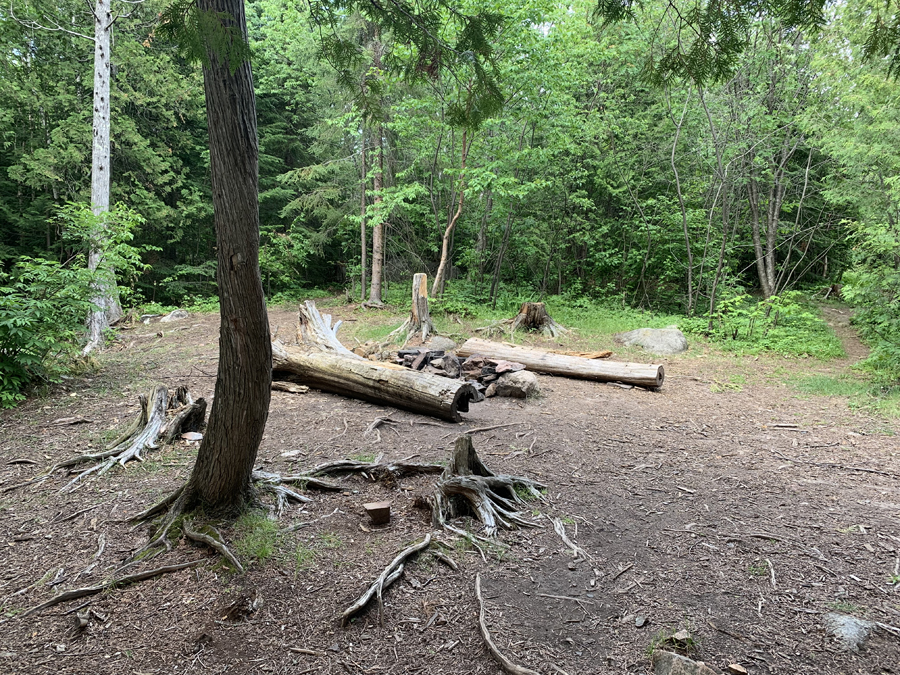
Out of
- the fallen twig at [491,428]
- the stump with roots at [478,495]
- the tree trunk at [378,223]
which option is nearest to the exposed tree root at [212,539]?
the stump with roots at [478,495]

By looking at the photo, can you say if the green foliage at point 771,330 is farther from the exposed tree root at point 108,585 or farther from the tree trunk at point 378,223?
the exposed tree root at point 108,585

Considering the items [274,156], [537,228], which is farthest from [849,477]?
[274,156]

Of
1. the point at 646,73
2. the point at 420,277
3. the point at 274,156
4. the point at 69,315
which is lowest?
the point at 69,315

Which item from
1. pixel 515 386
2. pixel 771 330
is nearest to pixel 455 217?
pixel 515 386

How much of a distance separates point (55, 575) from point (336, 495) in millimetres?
1686

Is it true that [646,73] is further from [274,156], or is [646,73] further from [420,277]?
[274,156]

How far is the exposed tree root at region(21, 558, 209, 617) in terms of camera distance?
2.40 m

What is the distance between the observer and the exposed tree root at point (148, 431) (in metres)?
3.99

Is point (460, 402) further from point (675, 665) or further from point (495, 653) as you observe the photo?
point (675, 665)

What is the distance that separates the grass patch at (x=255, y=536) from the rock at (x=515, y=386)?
425cm

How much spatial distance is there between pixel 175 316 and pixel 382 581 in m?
13.8

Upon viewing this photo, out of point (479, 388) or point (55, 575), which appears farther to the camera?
point (479, 388)

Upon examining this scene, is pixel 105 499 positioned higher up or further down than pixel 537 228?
further down

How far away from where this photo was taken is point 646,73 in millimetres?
3316
